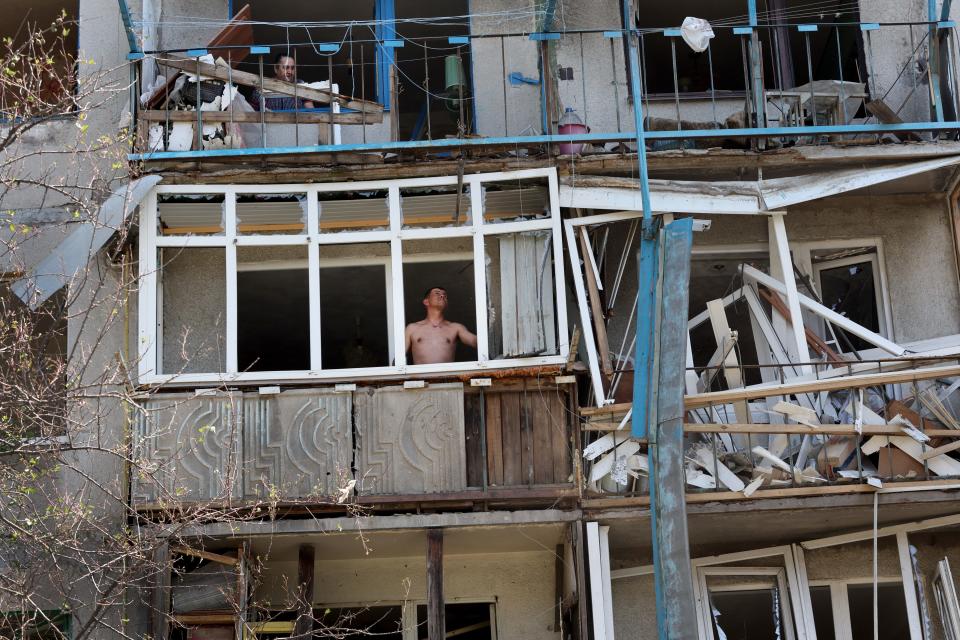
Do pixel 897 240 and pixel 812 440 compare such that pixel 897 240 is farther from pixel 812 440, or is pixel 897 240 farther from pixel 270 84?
pixel 270 84

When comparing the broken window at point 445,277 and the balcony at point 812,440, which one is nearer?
the balcony at point 812,440

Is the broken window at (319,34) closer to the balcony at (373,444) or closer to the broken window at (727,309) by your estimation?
the broken window at (727,309)

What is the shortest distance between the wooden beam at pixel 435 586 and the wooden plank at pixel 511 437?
0.80 meters

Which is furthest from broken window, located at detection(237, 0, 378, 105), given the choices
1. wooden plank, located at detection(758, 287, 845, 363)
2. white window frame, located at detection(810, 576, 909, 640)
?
white window frame, located at detection(810, 576, 909, 640)

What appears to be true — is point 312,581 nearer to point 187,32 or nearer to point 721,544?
point 721,544

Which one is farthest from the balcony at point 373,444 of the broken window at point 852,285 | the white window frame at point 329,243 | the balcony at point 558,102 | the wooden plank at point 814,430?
the broken window at point 852,285

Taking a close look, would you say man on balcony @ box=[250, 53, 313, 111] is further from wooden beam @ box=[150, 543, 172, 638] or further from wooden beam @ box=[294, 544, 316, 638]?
wooden beam @ box=[150, 543, 172, 638]

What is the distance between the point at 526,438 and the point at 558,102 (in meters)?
3.35

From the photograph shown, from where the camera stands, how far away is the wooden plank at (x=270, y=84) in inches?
570

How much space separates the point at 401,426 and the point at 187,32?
4.88m

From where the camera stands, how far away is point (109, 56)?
50.3 ft

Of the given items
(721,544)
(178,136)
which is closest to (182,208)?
(178,136)

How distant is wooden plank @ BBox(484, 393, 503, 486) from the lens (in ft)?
44.8

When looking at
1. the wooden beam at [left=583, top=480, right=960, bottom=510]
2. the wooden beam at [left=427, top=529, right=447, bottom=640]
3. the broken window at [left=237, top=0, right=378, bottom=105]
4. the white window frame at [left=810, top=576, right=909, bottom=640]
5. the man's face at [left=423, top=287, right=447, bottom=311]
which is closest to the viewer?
the wooden beam at [left=583, top=480, right=960, bottom=510]
